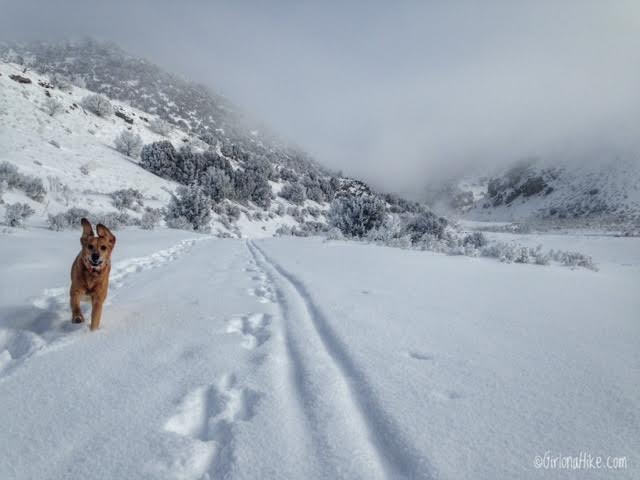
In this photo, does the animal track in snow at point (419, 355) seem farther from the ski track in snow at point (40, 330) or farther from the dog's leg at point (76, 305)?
the dog's leg at point (76, 305)

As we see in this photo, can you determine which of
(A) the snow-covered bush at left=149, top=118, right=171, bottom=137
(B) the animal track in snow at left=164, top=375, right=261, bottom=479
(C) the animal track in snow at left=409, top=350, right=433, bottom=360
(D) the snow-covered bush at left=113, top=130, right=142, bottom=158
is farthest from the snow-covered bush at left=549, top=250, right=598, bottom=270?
(A) the snow-covered bush at left=149, top=118, right=171, bottom=137

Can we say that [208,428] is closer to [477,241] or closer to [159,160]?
[477,241]

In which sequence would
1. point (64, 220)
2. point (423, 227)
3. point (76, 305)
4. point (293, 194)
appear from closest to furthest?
point (76, 305)
point (64, 220)
point (423, 227)
point (293, 194)

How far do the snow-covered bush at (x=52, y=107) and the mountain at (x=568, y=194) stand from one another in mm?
36915

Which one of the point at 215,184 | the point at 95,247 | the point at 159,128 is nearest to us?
the point at 95,247

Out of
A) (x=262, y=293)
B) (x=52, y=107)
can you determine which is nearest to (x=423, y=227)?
(x=262, y=293)

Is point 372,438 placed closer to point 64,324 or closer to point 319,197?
point 64,324

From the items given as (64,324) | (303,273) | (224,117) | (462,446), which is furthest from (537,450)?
(224,117)

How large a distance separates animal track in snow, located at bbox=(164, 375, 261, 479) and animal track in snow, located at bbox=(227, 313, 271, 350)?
53 centimetres

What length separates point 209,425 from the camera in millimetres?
1336

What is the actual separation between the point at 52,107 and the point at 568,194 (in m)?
52.1

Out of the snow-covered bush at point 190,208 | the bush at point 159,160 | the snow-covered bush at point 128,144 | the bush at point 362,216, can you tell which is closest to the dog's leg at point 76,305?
the bush at point 362,216

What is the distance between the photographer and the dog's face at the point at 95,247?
7.39 feet

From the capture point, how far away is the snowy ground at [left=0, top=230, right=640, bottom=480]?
111cm
